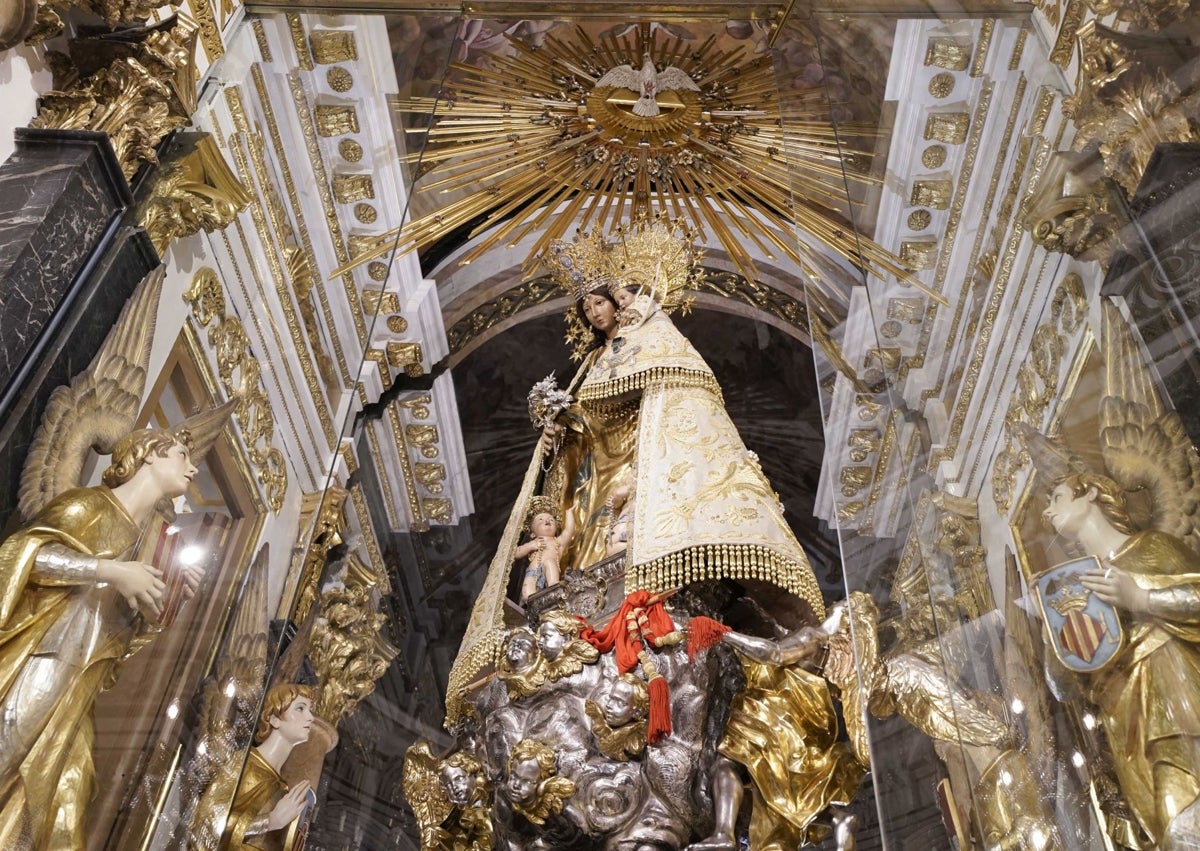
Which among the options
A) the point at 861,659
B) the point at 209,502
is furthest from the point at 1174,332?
the point at 209,502

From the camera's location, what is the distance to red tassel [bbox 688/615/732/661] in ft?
13.1

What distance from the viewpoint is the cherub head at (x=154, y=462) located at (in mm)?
3318

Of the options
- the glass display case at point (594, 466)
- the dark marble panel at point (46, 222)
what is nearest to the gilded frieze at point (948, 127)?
the glass display case at point (594, 466)

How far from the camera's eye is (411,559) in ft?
16.9

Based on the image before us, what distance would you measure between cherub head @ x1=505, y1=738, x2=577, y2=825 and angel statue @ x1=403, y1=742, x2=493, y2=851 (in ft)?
0.73

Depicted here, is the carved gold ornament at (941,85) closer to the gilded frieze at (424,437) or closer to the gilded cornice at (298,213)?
the gilded cornice at (298,213)

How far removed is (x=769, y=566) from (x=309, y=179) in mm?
2429

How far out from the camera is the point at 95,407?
3332mm

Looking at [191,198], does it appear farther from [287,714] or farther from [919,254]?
[919,254]

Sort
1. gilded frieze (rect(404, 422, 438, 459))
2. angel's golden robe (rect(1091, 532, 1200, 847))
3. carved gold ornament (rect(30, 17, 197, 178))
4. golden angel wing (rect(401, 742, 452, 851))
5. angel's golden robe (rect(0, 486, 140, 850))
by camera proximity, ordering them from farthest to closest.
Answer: gilded frieze (rect(404, 422, 438, 459))
golden angel wing (rect(401, 742, 452, 851))
carved gold ornament (rect(30, 17, 197, 178))
angel's golden robe (rect(0, 486, 140, 850))
angel's golden robe (rect(1091, 532, 1200, 847))

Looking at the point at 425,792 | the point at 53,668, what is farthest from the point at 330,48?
the point at 425,792

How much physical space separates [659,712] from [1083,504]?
5.04ft

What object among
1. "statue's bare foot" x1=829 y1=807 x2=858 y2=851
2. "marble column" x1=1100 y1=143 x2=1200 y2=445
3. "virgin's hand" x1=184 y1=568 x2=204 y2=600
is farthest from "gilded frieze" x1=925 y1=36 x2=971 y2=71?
"virgin's hand" x1=184 y1=568 x2=204 y2=600

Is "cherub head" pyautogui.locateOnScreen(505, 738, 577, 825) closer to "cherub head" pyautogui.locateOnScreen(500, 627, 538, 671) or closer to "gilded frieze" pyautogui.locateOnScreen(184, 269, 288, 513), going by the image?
"cherub head" pyautogui.locateOnScreen(500, 627, 538, 671)
